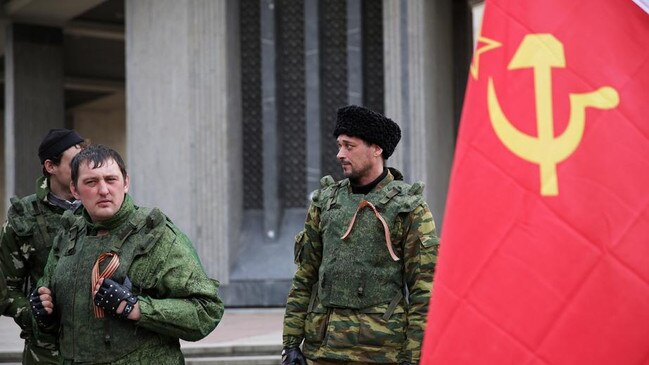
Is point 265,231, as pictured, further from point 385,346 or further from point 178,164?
point 385,346

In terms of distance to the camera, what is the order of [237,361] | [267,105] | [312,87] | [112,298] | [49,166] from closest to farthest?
[112,298]
[49,166]
[237,361]
[312,87]
[267,105]

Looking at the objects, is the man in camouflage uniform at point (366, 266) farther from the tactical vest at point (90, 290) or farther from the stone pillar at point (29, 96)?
the stone pillar at point (29, 96)

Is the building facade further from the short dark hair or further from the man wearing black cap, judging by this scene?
the short dark hair

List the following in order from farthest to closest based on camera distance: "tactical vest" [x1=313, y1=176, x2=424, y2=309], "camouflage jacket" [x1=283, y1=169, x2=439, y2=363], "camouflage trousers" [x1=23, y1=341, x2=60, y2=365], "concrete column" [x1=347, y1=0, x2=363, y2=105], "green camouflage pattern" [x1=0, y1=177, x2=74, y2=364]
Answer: "concrete column" [x1=347, y1=0, x2=363, y2=105]
"green camouflage pattern" [x1=0, y1=177, x2=74, y2=364]
"camouflage trousers" [x1=23, y1=341, x2=60, y2=365]
"tactical vest" [x1=313, y1=176, x2=424, y2=309]
"camouflage jacket" [x1=283, y1=169, x2=439, y2=363]

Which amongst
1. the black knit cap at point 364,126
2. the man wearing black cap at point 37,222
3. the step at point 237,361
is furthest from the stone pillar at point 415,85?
the black knit cap at point 364,126

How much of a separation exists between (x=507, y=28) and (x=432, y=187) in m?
10.6

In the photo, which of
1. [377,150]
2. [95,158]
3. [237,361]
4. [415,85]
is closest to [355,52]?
[415,85]

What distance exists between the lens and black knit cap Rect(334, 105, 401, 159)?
16.2 feet

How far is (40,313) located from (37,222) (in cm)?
150

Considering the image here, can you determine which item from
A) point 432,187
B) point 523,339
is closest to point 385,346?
point 523,339

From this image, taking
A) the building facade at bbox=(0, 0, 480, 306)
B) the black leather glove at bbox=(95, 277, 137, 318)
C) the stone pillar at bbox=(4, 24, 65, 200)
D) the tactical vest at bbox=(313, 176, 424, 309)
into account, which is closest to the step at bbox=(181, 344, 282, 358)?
the building facade at bbox=(0, 0, 480, 306)

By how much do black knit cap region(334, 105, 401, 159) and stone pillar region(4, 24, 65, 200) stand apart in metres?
16.0

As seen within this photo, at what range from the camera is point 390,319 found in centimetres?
482

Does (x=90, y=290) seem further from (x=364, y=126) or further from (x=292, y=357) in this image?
(x=364, y=126)
